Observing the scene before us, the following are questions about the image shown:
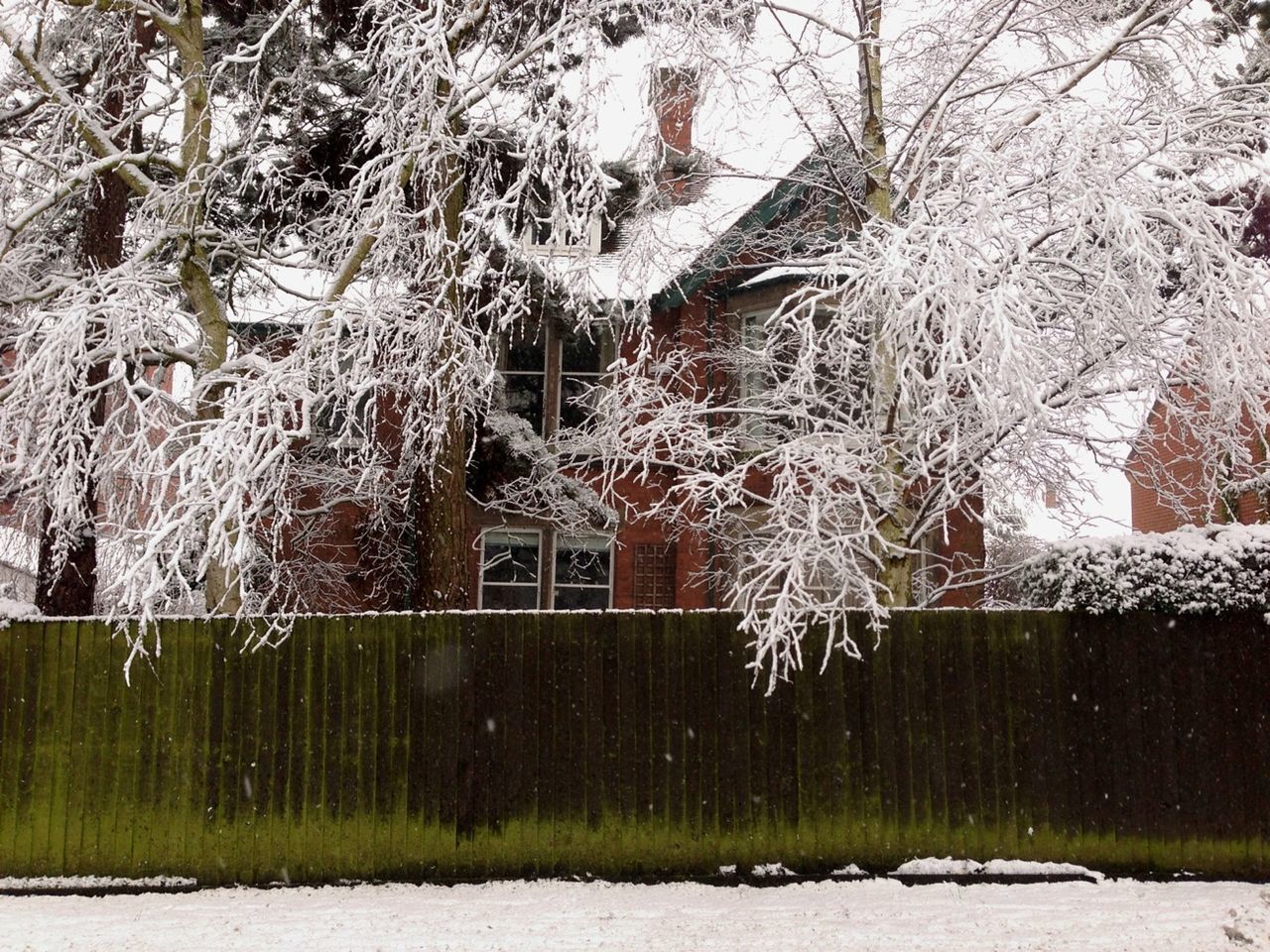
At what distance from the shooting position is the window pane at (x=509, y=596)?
14227 millimetres

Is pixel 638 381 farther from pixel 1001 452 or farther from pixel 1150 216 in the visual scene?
pixel 1150 216

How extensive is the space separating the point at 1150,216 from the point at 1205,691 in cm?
368

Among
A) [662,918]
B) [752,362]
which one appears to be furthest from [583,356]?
[662,918]

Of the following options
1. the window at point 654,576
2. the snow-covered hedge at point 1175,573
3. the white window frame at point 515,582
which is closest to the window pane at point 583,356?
the white window frame at point 515,582

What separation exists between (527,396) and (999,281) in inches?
395

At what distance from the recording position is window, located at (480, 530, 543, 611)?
1424cm

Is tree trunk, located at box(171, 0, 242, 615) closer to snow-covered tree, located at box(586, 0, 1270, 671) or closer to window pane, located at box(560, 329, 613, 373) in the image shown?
snow-covered tree, located at box(586, 0, 1270, 671)

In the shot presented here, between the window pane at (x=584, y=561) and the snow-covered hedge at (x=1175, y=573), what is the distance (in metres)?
7.92

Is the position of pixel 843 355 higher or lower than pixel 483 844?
higher

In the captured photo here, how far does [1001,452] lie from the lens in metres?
7.86

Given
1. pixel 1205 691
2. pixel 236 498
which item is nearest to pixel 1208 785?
pixel 1205 691

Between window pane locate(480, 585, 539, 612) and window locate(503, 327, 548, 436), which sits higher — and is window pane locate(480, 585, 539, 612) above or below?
below

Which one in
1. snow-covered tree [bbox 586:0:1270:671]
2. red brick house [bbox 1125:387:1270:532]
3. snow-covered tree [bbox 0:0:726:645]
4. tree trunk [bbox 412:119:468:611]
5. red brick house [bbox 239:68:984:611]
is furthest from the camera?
red brick house [bbox 239:68:984:611]

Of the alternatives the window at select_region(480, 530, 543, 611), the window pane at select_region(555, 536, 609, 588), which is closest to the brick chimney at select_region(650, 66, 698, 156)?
the window pane at select_region(555, 536, 609, 588)
